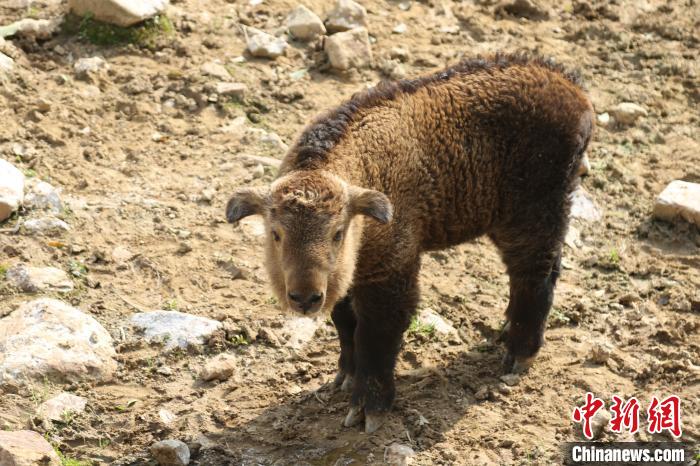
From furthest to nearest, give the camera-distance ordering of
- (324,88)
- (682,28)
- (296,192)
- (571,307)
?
(682,28) → (324,88) → (571,307) → (296,192)

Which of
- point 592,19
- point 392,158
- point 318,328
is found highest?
point 392,158

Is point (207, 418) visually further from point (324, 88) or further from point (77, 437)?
point (324, 88)

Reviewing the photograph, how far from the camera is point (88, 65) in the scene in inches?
404

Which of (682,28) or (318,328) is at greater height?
(682,28)

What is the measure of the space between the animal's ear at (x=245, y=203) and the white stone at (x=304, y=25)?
4857 mm

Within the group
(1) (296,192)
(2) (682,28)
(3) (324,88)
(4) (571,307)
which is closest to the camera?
(1) (296,192)

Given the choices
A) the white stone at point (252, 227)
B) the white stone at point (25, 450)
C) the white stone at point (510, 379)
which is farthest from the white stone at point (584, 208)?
the white stone at point (25, 450)

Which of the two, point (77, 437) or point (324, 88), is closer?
point (77, 437)

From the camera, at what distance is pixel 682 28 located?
41.1 ft

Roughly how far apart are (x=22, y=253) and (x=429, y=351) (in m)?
3.47

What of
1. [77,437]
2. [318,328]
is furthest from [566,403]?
[77,437]

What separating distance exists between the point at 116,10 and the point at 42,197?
2.70 meters

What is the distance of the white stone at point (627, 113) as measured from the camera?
36.0ft

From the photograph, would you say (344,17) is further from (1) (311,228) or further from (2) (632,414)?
(2) (632,414)
